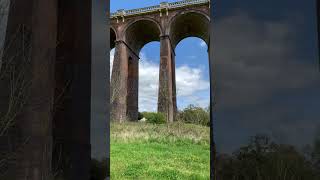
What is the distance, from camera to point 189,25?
30.4m

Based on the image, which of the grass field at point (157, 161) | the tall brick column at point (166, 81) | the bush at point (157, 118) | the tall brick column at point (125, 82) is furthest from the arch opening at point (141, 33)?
the grass field at point (157, 161)

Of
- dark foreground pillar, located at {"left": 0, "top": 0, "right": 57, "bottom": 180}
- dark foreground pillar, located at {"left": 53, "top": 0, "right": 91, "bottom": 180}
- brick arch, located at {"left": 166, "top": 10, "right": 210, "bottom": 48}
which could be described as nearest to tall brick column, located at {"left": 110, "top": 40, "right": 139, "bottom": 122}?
brick arch, located at {"left": 166, "top": 10, "right": 210, "bottom": 48}

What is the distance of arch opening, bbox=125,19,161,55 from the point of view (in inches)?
1176

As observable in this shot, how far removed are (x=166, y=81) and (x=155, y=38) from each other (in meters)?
6.05

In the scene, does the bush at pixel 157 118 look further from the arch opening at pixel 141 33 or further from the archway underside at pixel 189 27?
the arch opening at pixel 141 33

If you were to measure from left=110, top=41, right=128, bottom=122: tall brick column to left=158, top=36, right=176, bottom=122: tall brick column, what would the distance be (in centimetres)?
309

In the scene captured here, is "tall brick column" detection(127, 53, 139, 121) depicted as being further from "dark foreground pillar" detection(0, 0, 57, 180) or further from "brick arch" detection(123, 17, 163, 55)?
"dark foreground pillar" detection(0, 0, 57, 180)

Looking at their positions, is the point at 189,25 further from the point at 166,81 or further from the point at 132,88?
the point at 132,88

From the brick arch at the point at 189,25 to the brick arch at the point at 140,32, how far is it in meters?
1.31

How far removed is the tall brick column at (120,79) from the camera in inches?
1072

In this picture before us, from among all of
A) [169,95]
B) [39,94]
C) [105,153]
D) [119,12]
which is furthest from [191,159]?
[119,12]

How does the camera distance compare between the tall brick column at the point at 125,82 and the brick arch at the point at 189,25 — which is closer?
the tall brick column at the point at 125,82

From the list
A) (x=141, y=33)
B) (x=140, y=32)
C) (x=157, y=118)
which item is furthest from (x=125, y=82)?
(x=141, y=33)

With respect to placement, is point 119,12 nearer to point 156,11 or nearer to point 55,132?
point 156,11
